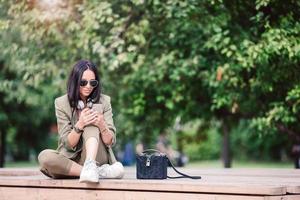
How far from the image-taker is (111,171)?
651 cm

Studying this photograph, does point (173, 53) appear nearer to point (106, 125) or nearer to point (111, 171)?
point (106, 125)

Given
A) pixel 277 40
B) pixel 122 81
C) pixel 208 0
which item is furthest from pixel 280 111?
pixel 122 81

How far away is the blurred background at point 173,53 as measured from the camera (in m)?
9.99

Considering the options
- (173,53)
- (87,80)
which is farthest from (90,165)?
(173,53)

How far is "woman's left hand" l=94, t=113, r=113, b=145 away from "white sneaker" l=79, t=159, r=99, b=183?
1.39 feet

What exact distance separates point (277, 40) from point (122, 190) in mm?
4062

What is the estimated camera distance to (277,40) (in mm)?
9227

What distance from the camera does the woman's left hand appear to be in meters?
6.38

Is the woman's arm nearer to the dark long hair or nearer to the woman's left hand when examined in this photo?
the woman's left hand

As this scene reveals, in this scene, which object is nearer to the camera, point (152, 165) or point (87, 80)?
point (152, 165)

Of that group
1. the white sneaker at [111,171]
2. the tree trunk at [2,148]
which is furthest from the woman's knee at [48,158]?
the tree trunk at [2,148]

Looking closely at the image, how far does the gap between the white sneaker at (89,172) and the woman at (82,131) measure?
0.13 m

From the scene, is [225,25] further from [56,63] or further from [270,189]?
[270,189]

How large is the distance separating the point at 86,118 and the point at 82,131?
15 centimetres
